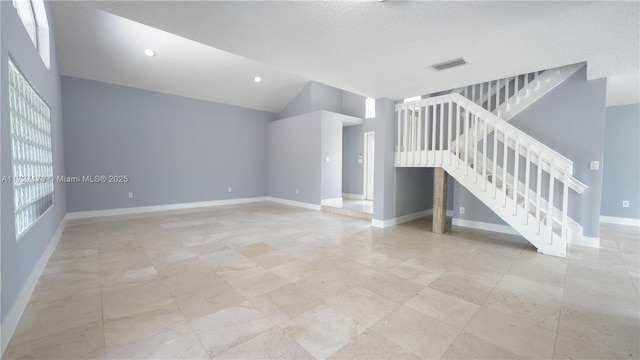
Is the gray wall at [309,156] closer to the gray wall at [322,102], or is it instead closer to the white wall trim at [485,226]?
the gray wall at [322,102]

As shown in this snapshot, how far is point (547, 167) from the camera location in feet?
12.5

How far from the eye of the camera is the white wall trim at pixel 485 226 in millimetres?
4727

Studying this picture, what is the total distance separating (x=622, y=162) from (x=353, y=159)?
6228mm

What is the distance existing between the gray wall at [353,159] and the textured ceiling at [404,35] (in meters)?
3.97

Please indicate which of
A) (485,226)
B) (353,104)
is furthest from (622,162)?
(353,104)

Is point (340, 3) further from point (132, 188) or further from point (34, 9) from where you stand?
point (132, 188)

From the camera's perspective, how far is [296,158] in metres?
7.70

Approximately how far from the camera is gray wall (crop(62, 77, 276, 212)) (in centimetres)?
566

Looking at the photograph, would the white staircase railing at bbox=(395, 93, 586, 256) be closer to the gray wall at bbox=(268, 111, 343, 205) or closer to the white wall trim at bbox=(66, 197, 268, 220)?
the gray wall at bbox=(268, 111, 343, 205)

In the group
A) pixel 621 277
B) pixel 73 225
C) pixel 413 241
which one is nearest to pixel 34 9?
pixel 73 225

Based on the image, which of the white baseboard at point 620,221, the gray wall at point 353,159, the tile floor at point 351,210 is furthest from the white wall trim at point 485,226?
the gray wall at point 353,159

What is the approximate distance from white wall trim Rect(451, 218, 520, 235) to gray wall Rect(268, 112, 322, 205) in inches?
136

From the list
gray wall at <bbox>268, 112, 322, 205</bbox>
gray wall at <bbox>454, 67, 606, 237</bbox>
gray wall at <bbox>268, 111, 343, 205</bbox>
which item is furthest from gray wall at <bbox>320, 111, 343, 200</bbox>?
gray wall at <bbox>454, 67, 606, 237</bbox>

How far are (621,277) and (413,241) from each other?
2.26 metres
